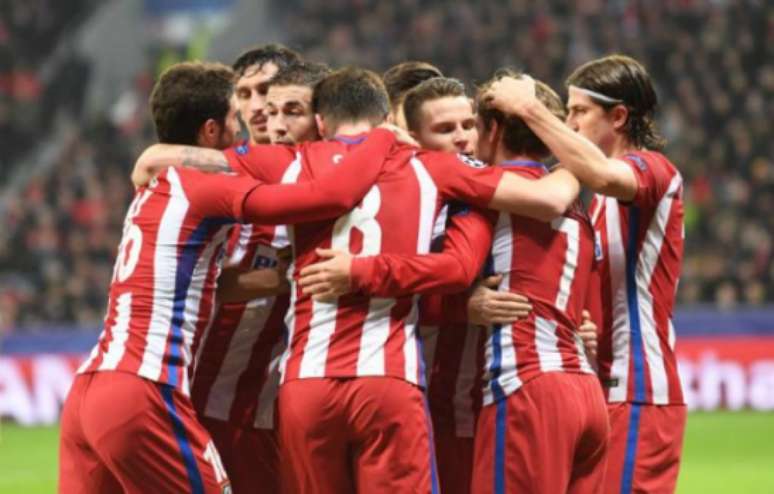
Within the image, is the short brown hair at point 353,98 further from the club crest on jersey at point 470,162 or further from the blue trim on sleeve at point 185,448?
the blue trim on sleeve at point 185,448

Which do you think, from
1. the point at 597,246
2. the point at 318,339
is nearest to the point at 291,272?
the point at 318,339

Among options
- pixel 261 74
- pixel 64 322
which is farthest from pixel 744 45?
pixel 261 74

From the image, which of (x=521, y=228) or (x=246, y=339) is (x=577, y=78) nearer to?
(x=521, y=228)

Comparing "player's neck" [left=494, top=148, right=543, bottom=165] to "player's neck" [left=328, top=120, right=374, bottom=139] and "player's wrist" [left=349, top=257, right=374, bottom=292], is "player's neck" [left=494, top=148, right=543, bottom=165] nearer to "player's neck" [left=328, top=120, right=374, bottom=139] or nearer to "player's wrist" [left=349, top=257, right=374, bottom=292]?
"player's neck" [left=328, top=120, right=374, bottom=139]

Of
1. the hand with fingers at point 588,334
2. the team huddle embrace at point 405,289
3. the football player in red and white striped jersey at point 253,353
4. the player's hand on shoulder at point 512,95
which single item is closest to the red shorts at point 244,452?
the football player in red and white striped jersey at point 253,353

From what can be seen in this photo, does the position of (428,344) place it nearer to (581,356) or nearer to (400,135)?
(581,356)

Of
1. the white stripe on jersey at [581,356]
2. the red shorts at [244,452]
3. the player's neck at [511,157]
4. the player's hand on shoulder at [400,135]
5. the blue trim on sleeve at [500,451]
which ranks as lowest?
the red shorts at [244,452]

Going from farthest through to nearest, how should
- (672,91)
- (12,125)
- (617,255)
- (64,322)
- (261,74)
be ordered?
(12,125) < (672,91) < (64,322) < (261,74) < (617,255)

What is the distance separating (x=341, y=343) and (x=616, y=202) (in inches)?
55.9

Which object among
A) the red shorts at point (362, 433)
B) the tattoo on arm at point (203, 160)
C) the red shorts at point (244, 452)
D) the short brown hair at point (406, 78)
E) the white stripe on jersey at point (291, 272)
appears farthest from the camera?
the short brown hair at point (406, 78)

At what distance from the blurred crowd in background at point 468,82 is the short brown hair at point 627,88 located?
11069 mm

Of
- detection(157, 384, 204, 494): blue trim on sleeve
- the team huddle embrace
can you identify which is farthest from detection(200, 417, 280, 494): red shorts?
detection(157, 384, 204, 494): blue trim on sleeve

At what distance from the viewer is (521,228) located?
5.14m

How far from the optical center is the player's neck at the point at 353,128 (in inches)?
201
